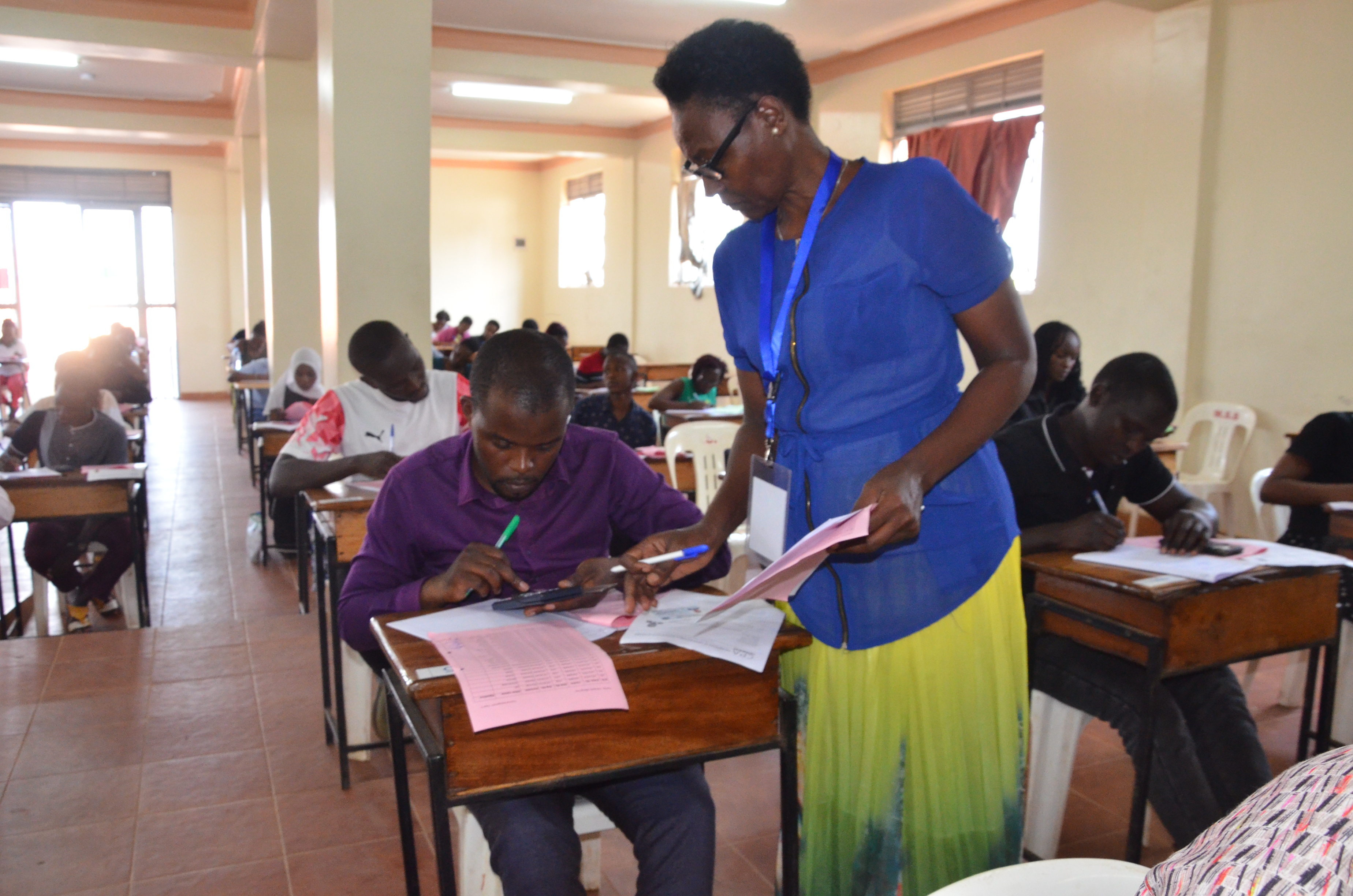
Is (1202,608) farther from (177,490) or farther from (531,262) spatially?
(531,262)

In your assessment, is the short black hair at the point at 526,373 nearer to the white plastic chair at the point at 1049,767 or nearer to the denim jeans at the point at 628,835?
the denim jeans at the point at 628,835

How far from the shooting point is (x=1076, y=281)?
6.98 metres

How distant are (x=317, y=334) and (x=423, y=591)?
Answer: 24.4 ft

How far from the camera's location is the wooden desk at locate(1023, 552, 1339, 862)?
2064 mm

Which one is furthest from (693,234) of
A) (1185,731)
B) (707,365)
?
(1185,731)

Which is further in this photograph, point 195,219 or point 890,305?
point 195,219

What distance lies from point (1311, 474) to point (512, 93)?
357 inches

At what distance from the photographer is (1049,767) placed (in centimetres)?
237

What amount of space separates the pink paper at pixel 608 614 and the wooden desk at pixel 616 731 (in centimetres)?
6

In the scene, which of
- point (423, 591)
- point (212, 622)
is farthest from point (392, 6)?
point (423, 591)

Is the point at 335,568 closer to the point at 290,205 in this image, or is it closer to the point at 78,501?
the point at 78,501

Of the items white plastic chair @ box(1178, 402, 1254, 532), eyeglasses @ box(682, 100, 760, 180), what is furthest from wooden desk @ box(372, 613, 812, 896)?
white plastic chair @ box(1178, 402, 1254, 532)

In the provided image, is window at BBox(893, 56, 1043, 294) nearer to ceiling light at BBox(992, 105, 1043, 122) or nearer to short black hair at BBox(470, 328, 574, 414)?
ceiling light at BBox(992, 105, 1043, 122)

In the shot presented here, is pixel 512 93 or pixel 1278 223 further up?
pixel 512 93
